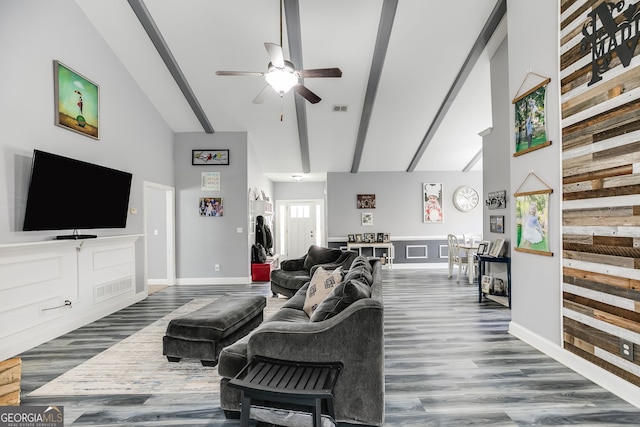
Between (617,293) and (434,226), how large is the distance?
6233 mm

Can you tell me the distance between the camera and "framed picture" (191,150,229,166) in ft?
21.7

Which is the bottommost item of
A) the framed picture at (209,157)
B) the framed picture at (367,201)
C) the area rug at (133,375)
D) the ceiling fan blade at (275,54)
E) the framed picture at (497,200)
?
the area rug at (133,375)

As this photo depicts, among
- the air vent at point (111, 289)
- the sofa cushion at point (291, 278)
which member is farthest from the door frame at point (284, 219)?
the air vent at point (111, 289)

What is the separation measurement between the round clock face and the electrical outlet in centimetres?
640

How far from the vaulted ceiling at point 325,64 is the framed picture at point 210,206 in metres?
1.41

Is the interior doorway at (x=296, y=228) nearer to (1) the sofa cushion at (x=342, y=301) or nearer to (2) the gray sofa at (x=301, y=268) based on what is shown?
(2) the gray sofa at (x=301, y=268)

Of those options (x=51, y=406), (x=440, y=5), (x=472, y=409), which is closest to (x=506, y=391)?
(x=472, y=409)

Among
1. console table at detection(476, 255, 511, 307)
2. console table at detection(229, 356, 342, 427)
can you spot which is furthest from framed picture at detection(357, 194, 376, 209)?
console table at detection(229, 356, 342, 427)

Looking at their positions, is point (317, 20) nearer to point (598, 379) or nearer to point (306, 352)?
point (306, 352)

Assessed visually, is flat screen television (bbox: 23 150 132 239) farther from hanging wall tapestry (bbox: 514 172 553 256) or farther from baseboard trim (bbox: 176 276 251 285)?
hanging wall tapestry (bbox: 514 172 553 256)

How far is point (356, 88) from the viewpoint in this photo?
546 centimetres

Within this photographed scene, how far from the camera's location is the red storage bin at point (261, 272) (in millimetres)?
6816

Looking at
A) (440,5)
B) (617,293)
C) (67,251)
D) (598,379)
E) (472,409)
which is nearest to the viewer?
(472,409)

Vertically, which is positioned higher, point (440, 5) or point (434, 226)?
point (440, 5)
